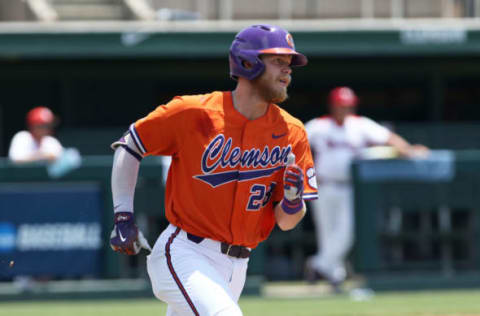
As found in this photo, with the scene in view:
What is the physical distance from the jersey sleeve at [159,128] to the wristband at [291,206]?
59 centimetres

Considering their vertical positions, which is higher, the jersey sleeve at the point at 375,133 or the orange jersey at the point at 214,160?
the orange jersey at the point at 214,160

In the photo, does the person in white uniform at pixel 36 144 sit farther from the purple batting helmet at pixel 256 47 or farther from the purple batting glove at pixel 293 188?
the purple batting glove at pixel 293 188

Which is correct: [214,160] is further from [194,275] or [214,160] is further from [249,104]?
[194,275]

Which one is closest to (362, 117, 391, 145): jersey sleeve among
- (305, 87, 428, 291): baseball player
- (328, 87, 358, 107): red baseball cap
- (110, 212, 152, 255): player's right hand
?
(305, 87, 428, 291): baseball player

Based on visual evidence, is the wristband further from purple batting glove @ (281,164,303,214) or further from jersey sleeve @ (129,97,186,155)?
jersey sleeve @ (129,97,186,155)

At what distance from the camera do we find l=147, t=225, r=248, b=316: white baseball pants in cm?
435

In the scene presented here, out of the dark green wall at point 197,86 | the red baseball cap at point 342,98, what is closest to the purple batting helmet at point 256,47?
the red baseball cap at point 342,98

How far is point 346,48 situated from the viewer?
13.8 metres

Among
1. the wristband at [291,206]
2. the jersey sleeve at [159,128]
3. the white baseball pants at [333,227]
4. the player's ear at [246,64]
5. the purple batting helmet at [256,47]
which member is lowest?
the white baseball pants at [333,227]

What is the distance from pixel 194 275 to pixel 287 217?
1.83ft

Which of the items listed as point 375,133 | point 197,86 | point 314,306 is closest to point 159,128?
point 314,306

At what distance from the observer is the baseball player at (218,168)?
181 inches

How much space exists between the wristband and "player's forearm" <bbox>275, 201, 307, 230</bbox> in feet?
0.08

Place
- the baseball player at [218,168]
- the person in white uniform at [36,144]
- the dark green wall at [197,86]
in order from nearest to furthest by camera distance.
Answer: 1. the baseball player at [218,168]
2. the person in white uniform at [36,144]
3. the dark green wall at [197,86]
